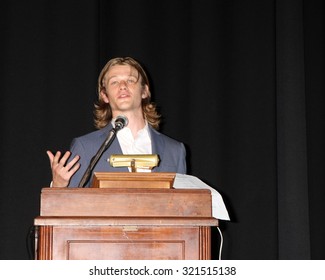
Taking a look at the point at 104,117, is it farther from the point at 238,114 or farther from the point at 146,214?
the point at 146,214

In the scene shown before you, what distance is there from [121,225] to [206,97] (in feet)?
5.61

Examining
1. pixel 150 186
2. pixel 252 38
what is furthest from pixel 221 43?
pixel 150 186

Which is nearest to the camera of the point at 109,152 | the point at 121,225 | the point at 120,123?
the point at 121,225

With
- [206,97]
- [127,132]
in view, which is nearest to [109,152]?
[127,132]

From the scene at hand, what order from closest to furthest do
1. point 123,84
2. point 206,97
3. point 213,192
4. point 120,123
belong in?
point 213,192 < point 120,123 < point 123,84 < point 206,97

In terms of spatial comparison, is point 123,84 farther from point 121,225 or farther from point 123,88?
point 121,225

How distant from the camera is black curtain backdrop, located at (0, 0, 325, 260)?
3010 millimetres

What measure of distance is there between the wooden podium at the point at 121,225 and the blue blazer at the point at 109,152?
0.76 meters

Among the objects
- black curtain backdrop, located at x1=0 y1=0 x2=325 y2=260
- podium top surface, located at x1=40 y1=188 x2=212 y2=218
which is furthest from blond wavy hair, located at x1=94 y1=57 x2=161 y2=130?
podium top surface, located at x1=40 y1=188 x2=212 y2=218

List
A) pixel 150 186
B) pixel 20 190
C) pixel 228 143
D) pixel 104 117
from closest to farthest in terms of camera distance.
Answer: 1. pixel 150 186
2. pixel 104 117
3. pixel 20 190
4. pixel 228 143

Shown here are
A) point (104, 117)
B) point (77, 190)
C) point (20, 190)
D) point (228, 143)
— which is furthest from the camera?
point (228, 143)

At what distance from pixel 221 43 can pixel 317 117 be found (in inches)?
26.0

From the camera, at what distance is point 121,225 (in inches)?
60.9

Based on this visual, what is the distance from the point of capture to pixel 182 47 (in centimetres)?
319
